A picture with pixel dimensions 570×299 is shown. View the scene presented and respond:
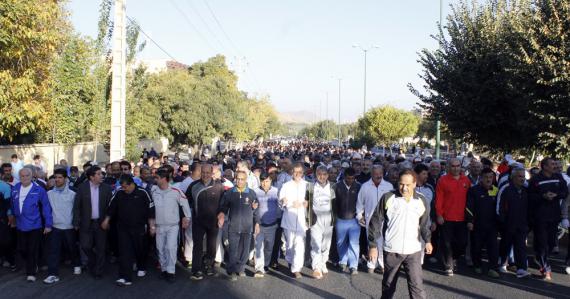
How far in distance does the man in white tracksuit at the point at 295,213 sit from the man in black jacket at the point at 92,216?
2.74 m

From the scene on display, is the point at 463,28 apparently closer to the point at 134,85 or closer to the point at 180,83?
the point at 134,85

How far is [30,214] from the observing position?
337 inches

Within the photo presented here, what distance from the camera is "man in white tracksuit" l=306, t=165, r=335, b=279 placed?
30.2 ft

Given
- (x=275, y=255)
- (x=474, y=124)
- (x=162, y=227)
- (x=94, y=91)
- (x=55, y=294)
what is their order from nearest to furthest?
(x=55, y=294) < (x=162, y=227) < (x=275, y=255) < (x=474, y=124) < (x=94, y=91)

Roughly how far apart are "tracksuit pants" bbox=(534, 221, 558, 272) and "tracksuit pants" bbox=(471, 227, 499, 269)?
0.62m

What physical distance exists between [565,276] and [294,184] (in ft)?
14.6

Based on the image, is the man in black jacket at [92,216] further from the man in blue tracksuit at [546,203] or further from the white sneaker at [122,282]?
the man in blue tracksuit at [546,203]

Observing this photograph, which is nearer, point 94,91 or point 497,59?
point 497,59

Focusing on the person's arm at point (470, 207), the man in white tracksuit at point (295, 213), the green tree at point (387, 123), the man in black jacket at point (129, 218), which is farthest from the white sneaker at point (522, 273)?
the green tree at point (387, 123)

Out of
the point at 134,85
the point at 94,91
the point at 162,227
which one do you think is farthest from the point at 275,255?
the point at 134,85

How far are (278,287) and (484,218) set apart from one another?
347 cm

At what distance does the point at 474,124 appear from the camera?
16.0 metres

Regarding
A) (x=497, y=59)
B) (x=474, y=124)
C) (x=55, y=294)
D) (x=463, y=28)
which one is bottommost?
(x=55, y=294)

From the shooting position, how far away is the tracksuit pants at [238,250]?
8867 mm
